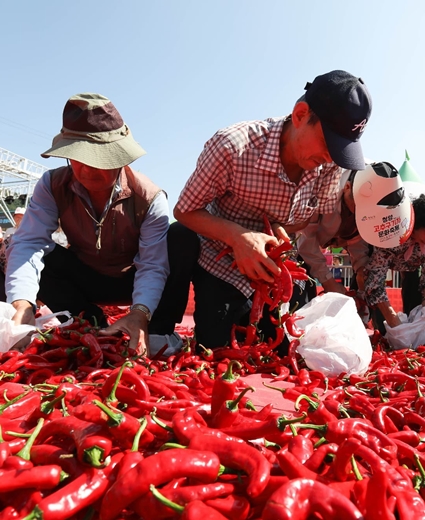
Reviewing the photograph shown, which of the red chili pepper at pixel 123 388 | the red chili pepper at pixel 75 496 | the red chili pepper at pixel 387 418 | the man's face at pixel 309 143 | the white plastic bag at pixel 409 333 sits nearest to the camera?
the red chili pepper at pixel 75 496

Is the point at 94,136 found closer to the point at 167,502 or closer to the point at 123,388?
the point at 123,388

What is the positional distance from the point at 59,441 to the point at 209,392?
1.02 metres

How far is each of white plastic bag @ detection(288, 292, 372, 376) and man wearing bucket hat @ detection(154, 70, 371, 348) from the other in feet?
2.19

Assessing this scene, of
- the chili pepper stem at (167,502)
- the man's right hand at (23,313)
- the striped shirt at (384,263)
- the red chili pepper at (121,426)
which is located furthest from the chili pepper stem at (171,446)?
the striped shirt at (384,263)

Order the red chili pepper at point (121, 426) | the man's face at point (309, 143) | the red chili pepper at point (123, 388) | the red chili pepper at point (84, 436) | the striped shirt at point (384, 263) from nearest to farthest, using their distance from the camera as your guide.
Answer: the red chili pepper at point (84, 436), the red chili pepper at point (121, 426), the red chili pepper at point (123, 388), the man's face at point (309, 143), the striped shirt at point (384, 263)

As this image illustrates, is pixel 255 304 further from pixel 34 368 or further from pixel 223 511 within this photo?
pixel 223 511

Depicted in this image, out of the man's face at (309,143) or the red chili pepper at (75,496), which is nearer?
the red chili pepper at (75,496)

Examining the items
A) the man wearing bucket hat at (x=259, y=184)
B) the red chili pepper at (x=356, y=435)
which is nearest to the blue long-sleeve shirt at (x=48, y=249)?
the man wearing bucket hat at (x=259, y=184)

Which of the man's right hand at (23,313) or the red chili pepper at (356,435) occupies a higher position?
the red chili pepper at (356,435)

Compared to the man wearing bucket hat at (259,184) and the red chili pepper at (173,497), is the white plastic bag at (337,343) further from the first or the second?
the red chili pepper at (173,497)

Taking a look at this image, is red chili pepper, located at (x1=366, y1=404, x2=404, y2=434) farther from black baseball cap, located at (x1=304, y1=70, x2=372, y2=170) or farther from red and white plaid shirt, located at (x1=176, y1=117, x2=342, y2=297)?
red and white plaid shirt, located at (x1=176, y1=117, x2=342, y2=297)

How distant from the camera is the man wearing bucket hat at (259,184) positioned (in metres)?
3.14

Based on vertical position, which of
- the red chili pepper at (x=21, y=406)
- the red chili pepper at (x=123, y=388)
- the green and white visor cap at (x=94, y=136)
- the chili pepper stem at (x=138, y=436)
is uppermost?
the green and white visor cap at (x=94, y=136)

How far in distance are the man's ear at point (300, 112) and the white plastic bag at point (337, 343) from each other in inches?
60.5
